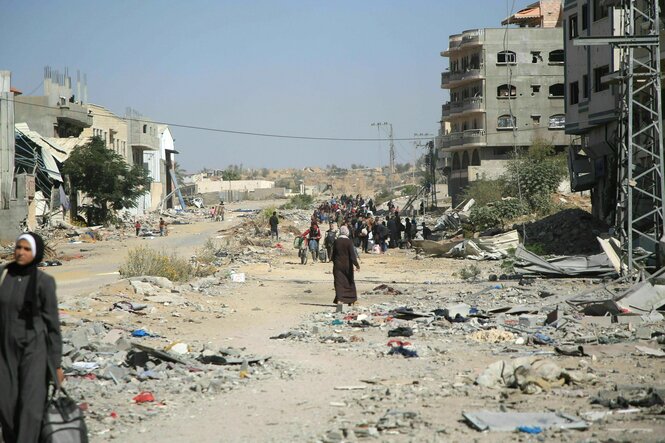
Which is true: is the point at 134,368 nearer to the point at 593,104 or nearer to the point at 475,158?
the point at 593,104

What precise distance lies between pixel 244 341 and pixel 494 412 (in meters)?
6.17

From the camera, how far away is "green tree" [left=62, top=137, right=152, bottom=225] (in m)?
55.2

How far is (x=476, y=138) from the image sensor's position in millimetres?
67500

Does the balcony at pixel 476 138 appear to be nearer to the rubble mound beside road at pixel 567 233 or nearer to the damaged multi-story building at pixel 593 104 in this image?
the damaged multi-story building at pixel 593 104

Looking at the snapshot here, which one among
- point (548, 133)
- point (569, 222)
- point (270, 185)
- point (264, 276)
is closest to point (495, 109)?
point (548, 133)

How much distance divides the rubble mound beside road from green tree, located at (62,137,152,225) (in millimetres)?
29114

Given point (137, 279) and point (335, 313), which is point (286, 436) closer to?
point (335, 313)

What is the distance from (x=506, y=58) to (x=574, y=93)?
97.4 feet

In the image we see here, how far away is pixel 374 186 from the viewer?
191 metres

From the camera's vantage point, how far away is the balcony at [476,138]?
2655 inches

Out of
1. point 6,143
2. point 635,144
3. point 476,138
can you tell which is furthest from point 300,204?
point 635,144

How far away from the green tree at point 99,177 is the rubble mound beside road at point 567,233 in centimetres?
2911

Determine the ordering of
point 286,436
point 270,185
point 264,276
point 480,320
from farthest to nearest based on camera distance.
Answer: point 270,185
point 264,276
point 480,320
point 286,436

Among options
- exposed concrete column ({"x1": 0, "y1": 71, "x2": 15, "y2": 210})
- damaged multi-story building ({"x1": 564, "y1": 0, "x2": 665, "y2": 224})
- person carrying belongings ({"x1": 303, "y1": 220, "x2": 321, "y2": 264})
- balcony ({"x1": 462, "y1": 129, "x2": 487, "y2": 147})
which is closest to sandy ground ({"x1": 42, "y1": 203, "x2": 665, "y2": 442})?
person carrying belongings ({"x1": 303, "y1": 220, "x2": 321, "y2": 264})
